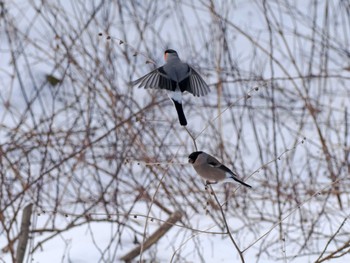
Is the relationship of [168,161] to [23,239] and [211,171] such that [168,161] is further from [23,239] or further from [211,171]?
[211,171]

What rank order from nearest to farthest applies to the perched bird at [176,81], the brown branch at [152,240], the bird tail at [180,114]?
1. the bird tail at [180,114]
2. the perched bird at [176,81]
3. the brown branch at [152,240]

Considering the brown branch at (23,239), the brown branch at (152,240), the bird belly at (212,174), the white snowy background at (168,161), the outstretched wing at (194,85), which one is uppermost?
the white snowy background at (168,161)

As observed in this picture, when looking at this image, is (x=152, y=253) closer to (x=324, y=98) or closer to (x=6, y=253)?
(x=6, y=253)

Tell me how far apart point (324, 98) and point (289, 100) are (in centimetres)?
30

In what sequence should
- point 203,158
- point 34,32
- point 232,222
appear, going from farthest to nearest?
point 34,32, point 232,222, point 203,158

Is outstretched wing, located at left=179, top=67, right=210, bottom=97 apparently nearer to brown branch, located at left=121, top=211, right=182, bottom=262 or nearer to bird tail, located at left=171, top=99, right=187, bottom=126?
bird tail, located at left=171, top=99, right=187, bottom=126

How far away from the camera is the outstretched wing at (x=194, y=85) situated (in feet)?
6.45

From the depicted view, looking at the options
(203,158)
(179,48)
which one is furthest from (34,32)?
(203,158)

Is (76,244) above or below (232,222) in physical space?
below

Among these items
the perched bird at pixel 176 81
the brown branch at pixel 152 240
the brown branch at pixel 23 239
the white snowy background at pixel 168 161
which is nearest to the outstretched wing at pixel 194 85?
the perched bird at pixel 176 81

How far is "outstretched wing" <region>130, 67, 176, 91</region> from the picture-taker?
77.5 inches

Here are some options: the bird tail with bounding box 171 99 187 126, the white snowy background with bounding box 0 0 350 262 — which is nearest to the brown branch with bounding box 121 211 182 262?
the white snowy background with bounding box 0 0 350 262

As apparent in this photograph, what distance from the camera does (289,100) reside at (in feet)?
20.2

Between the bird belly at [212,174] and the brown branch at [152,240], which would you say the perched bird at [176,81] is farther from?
the brown branch at [152,240]
